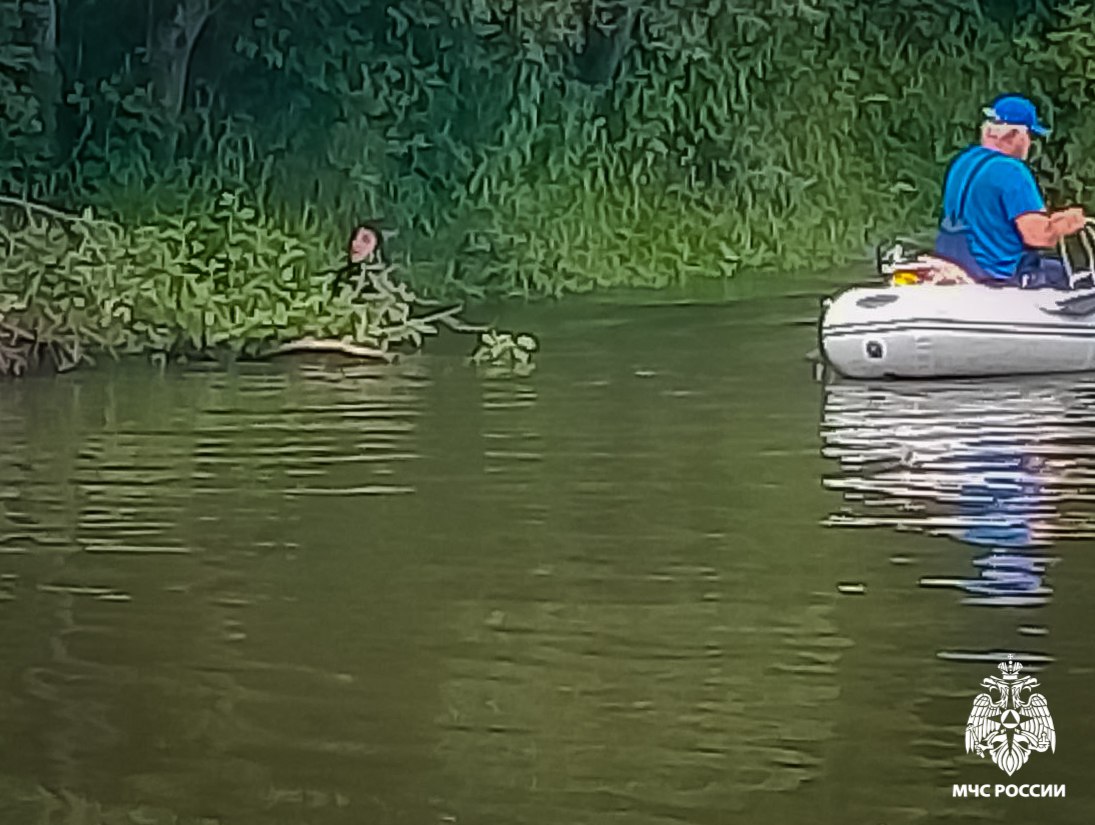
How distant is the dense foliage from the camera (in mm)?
2715

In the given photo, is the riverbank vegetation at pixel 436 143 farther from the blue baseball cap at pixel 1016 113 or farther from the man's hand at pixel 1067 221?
the man's hand at pixel 1067 221

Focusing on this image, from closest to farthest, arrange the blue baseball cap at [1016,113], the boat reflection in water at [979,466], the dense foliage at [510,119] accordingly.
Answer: the boat reflection in water at [979,466]
the blue baseball cap at [1016,113]
the dense foliage at [510,119]

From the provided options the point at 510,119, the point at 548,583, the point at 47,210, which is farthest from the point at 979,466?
the point at 47,210

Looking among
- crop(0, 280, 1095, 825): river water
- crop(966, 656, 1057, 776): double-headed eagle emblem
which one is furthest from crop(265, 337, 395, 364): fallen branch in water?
crop(966, 656, 1057, 776): double-headed eagle emblem

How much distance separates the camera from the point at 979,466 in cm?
234

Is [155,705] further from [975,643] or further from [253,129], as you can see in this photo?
[253,129]

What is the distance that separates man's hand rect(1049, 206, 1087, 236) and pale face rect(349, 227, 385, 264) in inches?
36.5

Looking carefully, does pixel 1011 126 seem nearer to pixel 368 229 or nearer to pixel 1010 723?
pixel 368 229

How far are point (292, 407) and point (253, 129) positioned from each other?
0.48 m

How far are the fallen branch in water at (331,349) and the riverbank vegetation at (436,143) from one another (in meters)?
0.03

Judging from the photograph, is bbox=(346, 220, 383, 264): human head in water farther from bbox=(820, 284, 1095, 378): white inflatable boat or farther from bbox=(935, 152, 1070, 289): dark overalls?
bbox=(935, 152, 1070, 289): dark overalls

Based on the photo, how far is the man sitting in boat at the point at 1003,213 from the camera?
8.29 ft

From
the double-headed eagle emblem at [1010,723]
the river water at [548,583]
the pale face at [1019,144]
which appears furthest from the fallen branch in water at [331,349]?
the double-headed eagle emblem at [1010,723]

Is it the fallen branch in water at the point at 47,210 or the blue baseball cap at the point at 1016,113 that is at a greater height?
the blue baseball cap at the point at 1016,113
